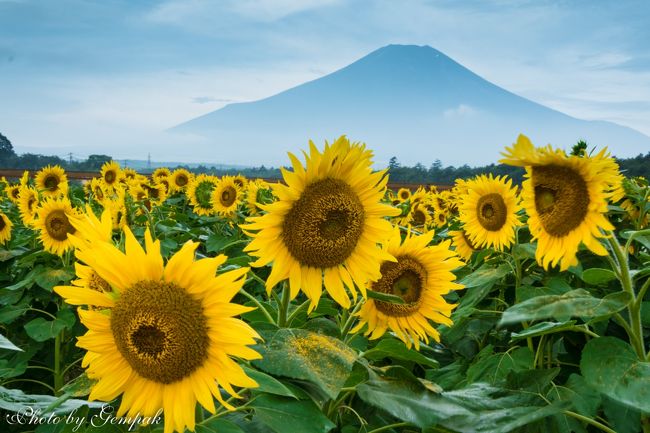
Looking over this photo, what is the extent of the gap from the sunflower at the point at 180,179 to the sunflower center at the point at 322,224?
28.3 feet

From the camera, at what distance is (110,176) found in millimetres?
10203

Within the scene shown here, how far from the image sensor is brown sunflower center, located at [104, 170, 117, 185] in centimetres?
1016

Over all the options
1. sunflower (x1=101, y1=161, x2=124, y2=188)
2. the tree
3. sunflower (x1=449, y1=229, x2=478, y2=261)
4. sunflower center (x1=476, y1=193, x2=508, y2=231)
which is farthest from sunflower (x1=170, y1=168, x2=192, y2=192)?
the tree

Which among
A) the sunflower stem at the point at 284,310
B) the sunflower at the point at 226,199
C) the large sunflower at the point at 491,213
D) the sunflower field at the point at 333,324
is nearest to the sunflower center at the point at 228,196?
the sunflower at the point at 226,199

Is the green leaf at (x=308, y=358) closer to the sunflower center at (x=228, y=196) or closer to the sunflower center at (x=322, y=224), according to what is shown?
the sunflower center at (x=322, y=224)

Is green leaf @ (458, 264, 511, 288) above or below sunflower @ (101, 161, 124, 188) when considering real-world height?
below

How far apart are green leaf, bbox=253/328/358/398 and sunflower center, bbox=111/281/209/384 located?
0.58 ft

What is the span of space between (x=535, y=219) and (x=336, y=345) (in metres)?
1.06

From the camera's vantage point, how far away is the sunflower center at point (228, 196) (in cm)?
735

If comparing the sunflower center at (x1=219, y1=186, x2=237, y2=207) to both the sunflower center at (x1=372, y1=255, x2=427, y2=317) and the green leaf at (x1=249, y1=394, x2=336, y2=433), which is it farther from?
the green leaf at (x1=249, y1=394, x2=336, y2=433)

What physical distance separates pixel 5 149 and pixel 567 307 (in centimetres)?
5233

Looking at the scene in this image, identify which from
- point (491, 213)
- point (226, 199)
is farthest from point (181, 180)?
point (491, 213)

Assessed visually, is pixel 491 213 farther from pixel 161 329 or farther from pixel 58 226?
pixel 58 226

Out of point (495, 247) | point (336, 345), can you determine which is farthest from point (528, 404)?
point (495, 247)
